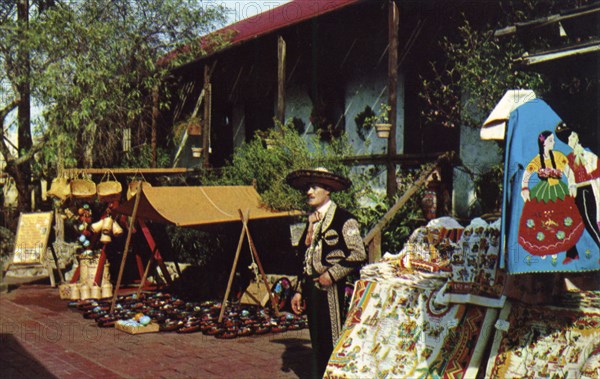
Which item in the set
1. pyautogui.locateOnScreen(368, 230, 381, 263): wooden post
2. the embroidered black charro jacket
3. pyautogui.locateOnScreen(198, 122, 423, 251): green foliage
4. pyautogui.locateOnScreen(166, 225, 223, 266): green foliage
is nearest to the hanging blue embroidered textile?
the embroidered black charro jacket

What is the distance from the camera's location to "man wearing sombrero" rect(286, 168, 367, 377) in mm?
5462

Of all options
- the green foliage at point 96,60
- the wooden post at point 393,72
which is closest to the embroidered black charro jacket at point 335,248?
the wooden post at point 393,72

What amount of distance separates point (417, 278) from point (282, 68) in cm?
783

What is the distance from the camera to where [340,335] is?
A: 536cm

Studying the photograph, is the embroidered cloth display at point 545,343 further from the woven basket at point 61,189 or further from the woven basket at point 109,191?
the woven basket at point 61,189

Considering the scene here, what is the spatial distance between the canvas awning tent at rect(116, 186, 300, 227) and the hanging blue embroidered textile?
5.40 metres

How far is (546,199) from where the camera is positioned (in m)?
3.96

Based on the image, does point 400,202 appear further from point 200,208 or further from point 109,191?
point 109,191

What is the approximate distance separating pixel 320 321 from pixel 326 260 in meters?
0.55

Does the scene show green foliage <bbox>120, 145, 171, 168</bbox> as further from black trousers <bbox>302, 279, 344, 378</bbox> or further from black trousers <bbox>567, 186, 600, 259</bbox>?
black trousers <bbox>567, 186, 600, 259</bbox>

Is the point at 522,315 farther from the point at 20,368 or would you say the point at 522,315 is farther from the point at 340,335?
the point at 20,368

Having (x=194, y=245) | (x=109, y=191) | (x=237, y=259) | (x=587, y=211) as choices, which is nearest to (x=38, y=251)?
(x=109, y=191)

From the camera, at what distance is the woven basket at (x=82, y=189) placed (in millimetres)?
11766

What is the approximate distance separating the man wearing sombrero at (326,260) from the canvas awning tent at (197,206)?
328 cm
